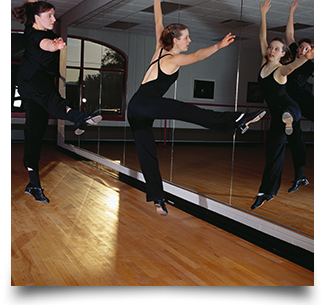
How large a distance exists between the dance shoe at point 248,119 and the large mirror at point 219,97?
0.96 feet

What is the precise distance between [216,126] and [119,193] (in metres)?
3.85

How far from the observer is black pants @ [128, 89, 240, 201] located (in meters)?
2.61

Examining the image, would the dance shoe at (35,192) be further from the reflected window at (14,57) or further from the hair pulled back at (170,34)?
the reflected window at (14,57)

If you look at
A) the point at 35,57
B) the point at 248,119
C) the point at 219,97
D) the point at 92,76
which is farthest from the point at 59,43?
the point at 92,76

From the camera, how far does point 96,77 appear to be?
30.8ft

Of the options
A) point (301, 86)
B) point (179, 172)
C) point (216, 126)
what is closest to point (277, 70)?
point (301, 86)

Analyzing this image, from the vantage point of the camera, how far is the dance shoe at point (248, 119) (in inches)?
104

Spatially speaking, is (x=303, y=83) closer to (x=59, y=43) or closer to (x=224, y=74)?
(x=224, y=74)

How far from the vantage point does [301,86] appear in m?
3.12

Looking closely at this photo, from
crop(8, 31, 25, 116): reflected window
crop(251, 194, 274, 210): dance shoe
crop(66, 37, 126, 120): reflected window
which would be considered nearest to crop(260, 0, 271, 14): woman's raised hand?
crop(251, 194, 274, 210): dance shoe

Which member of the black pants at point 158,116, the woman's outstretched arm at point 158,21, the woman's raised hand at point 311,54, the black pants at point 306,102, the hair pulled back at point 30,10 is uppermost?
the woman's outstretched arm at point 158,21

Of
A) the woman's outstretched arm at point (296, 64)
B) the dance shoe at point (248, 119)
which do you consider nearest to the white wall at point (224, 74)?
the woman's outstretched arm at point (296, 64)

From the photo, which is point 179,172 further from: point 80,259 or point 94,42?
point 94,42

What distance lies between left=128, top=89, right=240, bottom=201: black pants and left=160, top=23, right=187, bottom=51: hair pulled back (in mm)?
401
